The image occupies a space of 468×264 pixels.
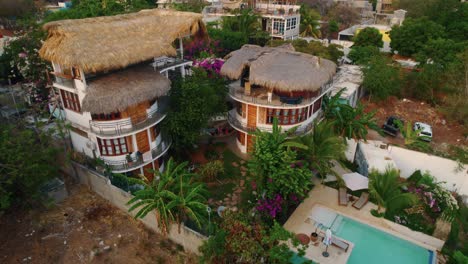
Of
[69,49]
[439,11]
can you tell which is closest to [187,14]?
[69,49]

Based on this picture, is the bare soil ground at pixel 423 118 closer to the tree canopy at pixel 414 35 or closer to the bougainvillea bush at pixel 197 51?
the tree canopy at pixel 414 35

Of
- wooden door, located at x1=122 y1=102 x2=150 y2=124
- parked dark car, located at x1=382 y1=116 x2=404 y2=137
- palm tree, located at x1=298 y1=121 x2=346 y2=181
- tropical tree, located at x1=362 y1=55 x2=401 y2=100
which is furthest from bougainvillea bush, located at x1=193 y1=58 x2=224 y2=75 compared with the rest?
parked dark car, located at x1=382 y1=116 x2=404 y2=137

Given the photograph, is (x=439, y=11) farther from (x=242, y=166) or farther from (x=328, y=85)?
(x=242, y=166)

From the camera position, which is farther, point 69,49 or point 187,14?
point 187,14

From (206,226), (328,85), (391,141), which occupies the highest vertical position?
(328,85)

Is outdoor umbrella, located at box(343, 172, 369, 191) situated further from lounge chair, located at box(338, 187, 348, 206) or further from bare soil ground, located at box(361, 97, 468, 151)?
bare soil ground, located at box(361, 97, 468, 151)

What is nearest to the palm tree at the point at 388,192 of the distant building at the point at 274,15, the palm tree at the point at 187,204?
the palm tree at the point at 187,204

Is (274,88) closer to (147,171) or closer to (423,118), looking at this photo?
(147,171)

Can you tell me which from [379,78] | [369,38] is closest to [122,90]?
[379,78]
